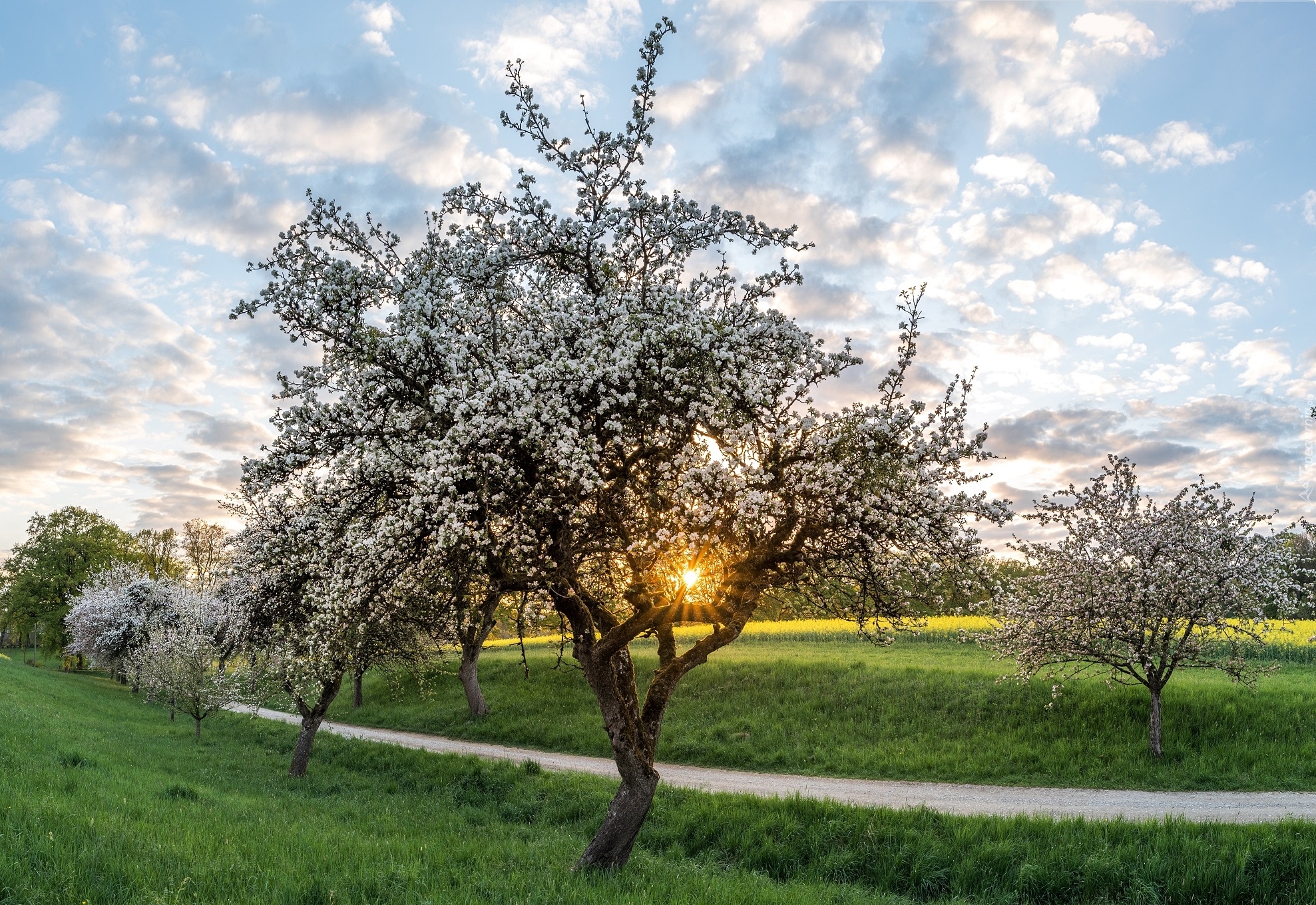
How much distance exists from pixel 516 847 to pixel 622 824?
8.19 feet

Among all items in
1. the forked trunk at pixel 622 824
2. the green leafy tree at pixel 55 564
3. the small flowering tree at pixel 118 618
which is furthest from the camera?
the green leafy tree at pixel 55 564

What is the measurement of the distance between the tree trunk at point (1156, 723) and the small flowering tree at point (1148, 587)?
0.13 ft

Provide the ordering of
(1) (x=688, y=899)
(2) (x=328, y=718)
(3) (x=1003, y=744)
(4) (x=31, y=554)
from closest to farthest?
(1) (x=688, y=899), (3) (x=1003, y=744), (2) (x=328, y=718), (4) (x=31, y=554)

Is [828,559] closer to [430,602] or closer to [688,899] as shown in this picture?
[688,899]

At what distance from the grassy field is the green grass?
25.8ft

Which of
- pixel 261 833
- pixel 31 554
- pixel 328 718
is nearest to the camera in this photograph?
pixel 261 833

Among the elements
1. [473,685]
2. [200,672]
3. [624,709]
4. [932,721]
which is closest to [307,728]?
[473,685]

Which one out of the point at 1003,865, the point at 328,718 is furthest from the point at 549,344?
the point at 328,718

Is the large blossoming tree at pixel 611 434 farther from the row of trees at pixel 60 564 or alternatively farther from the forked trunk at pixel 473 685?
the row of trees at pixel 60 564

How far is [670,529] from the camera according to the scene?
1083 centimetres

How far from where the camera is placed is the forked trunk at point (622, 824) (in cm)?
1194

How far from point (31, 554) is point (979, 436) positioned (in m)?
104

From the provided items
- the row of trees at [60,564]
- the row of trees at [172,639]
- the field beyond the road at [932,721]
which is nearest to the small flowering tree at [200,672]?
the row of trees at [172,639]

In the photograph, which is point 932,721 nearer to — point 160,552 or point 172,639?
point 172,639
